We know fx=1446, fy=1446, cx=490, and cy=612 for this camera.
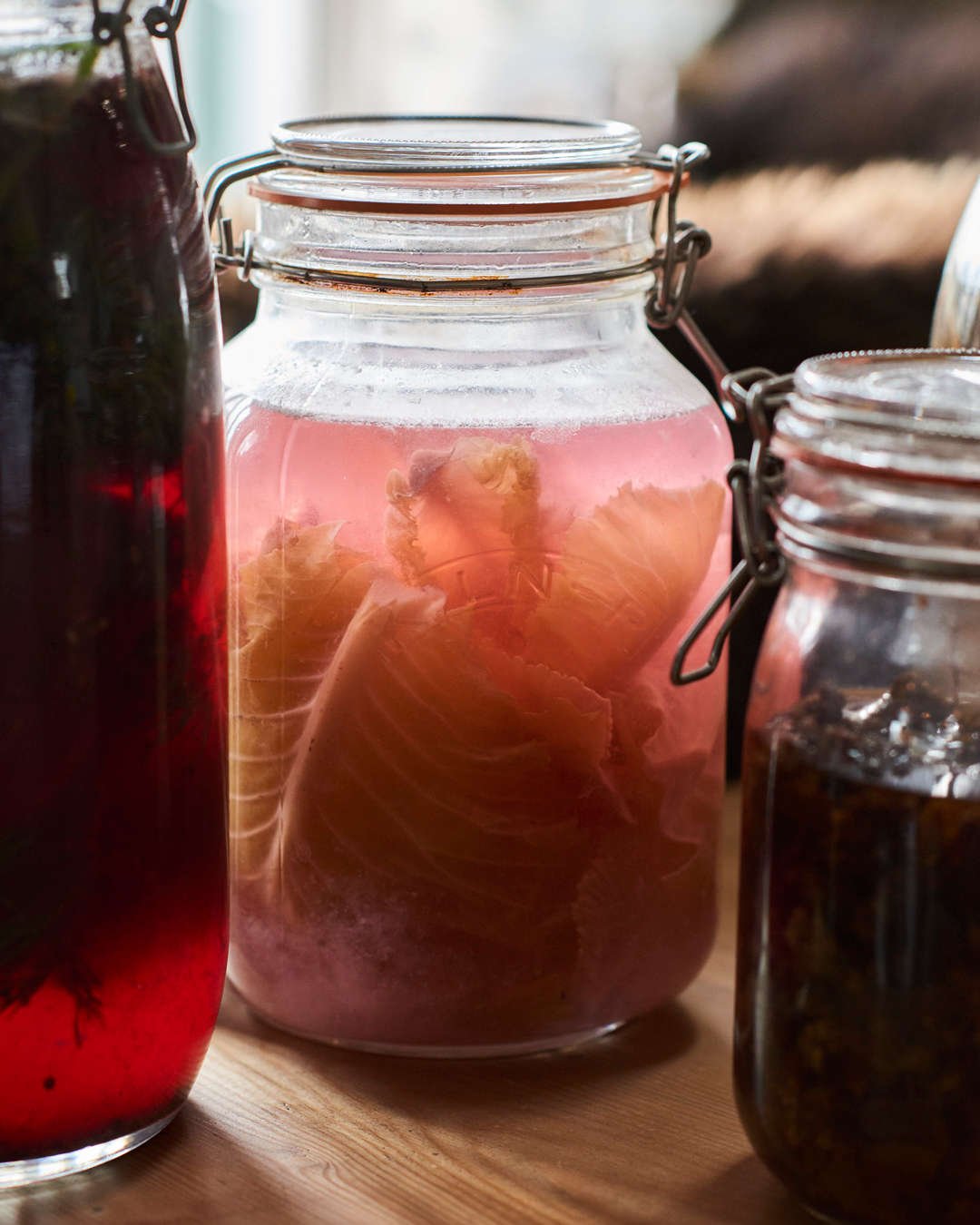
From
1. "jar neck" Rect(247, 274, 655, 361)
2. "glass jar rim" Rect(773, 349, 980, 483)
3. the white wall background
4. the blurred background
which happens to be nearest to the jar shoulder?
"jar neck" Rect(247, 274, 655, 361)

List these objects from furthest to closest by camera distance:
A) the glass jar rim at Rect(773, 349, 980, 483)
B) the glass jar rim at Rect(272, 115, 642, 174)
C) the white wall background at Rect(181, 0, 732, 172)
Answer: the white wall background at Rect(181, 0, 732, 172), the glass jar rim at Rect(272, 115, 642, 174), the glass jar rim at Rect(773, 349, 980, 483)

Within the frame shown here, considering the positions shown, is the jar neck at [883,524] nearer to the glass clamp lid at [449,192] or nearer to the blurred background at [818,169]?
the glass clamp lid at [449,192]

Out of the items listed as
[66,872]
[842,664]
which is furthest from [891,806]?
[66,872]

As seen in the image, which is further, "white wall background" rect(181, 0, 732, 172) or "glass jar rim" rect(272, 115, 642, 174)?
"white wall background" rect(181, 0, 732, 172)

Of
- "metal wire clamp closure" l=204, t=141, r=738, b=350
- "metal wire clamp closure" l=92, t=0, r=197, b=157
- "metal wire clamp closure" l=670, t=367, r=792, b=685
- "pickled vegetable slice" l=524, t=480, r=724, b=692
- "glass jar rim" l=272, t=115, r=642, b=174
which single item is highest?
"metal wire clamp closure" l=92, t=0, r=197, b=157

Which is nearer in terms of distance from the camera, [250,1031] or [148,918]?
[148,918]

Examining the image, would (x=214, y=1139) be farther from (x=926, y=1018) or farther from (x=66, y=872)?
(x=926, y=1018)

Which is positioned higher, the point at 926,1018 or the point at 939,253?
the point at 939,253

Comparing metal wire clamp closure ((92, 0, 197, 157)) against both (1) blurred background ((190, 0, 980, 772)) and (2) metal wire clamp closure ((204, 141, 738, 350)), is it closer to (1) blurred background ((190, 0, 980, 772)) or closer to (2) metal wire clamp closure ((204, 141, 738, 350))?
(2) metal wire clamp closure ((204, 141, 738, 350))
